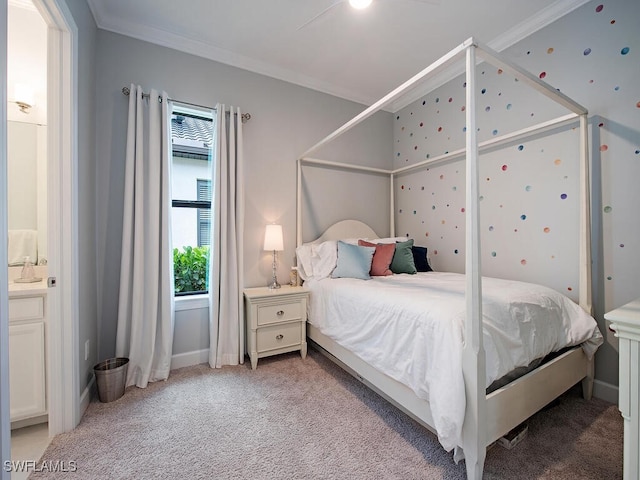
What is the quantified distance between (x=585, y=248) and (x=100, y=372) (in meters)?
3.33

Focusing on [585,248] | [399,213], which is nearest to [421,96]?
[399,213]

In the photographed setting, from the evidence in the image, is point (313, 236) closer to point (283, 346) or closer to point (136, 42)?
point (283, 346)

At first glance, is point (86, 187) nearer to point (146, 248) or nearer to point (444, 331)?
point (146, 248)

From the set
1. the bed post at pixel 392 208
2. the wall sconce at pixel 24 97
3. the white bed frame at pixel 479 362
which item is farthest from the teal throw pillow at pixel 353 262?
the wall sconce at pixel 24 97

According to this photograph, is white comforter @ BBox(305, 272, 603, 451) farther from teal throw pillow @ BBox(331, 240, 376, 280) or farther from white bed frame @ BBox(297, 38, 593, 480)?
teal throw pillow @ BBox(331, 240, 376, 280)

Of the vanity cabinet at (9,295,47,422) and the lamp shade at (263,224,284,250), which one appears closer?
the vanity cabinet at (9,295,47,422)

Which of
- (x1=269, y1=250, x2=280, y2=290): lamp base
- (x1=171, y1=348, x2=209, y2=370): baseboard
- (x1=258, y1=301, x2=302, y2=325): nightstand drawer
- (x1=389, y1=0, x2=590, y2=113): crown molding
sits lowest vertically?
(x1=171, y1=348, x2=209, y2=370): baseboard

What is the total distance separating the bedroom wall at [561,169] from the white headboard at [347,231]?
787 millimetres

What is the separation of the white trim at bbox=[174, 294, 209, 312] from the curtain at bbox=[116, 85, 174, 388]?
0.49ft

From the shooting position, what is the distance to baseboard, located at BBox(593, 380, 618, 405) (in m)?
1.87

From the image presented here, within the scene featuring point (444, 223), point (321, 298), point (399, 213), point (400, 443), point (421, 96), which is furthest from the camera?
point (399, 213)

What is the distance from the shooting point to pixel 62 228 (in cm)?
→ 161

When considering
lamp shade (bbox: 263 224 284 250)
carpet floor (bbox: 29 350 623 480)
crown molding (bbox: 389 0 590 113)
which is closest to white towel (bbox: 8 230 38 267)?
carpet floor (bbox: 29 350 623 480)

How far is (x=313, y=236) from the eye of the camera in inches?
123
